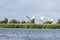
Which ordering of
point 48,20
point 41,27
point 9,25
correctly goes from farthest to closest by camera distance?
1. point 48,20
2. point 9,25
3. point 41,27

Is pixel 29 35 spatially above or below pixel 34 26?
below

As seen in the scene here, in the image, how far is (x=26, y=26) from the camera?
97.3 m

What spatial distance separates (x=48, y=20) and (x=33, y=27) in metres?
19.8

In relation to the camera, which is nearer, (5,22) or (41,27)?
(41,27)

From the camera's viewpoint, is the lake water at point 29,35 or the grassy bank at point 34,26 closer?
the lake water at point 29,35

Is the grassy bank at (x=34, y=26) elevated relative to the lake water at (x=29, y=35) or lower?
elevated

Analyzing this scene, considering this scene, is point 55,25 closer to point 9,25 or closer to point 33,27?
point 33,27

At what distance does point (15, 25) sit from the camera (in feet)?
322

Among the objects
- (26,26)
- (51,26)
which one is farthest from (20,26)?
(51,26)

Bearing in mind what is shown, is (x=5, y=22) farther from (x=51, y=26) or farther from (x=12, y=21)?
(x=51, y=26)

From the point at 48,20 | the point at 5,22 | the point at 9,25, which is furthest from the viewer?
Result: the point at 48,20

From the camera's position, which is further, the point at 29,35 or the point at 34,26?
the point at 34,26

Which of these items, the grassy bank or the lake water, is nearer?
the lake water

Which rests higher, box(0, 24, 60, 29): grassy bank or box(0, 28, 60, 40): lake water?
box(0, 24, 60, 29): grassy bank
